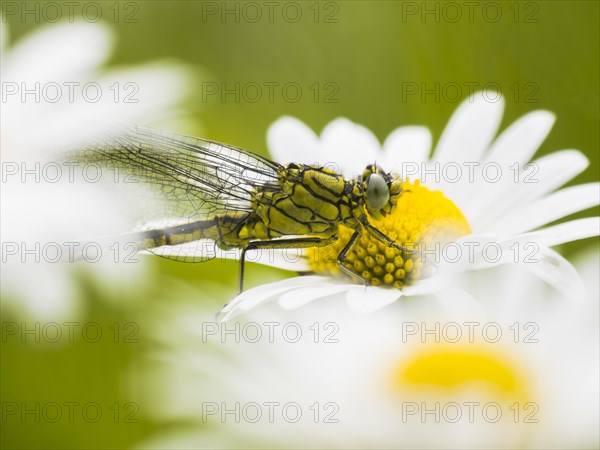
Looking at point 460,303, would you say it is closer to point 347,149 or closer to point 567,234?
point 567,234

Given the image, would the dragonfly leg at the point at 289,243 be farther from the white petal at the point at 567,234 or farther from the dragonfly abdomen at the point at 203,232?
the white petal at the point at 567,234

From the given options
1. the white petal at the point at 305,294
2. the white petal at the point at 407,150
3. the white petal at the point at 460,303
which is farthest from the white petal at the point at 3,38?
the white petal at the point at 460,303

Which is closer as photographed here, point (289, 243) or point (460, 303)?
point (460, 303)

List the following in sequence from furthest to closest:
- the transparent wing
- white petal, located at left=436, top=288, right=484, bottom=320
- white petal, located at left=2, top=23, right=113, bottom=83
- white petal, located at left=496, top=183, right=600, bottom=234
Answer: white petal, located at left=2, top=23, right=113, bottom=83
the transparent wing
white petal, located at left=496, top=183, right=600, bottom=234
white petal, located at left=436, top=288, right=484, bottom=320

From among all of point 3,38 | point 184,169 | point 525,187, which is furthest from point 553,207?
Result: point 3,38

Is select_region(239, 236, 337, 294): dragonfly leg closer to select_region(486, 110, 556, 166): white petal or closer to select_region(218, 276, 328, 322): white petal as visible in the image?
select_region(218, 276, 328, 322): white petal

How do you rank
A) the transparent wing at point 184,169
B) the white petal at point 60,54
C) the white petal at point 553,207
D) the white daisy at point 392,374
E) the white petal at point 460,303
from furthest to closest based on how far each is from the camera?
the white petal at point 60,54, the transparent wing at point 184,169, the white petal at point 553,207, the white petal at point 460,303, the white daisy at point 392,374

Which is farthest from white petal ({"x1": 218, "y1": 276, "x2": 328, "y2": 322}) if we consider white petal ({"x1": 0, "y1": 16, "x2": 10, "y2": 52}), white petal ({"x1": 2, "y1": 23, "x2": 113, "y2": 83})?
white petal ({"x1": 0, "y1": 16, "x2": 10, "y2": 52})
